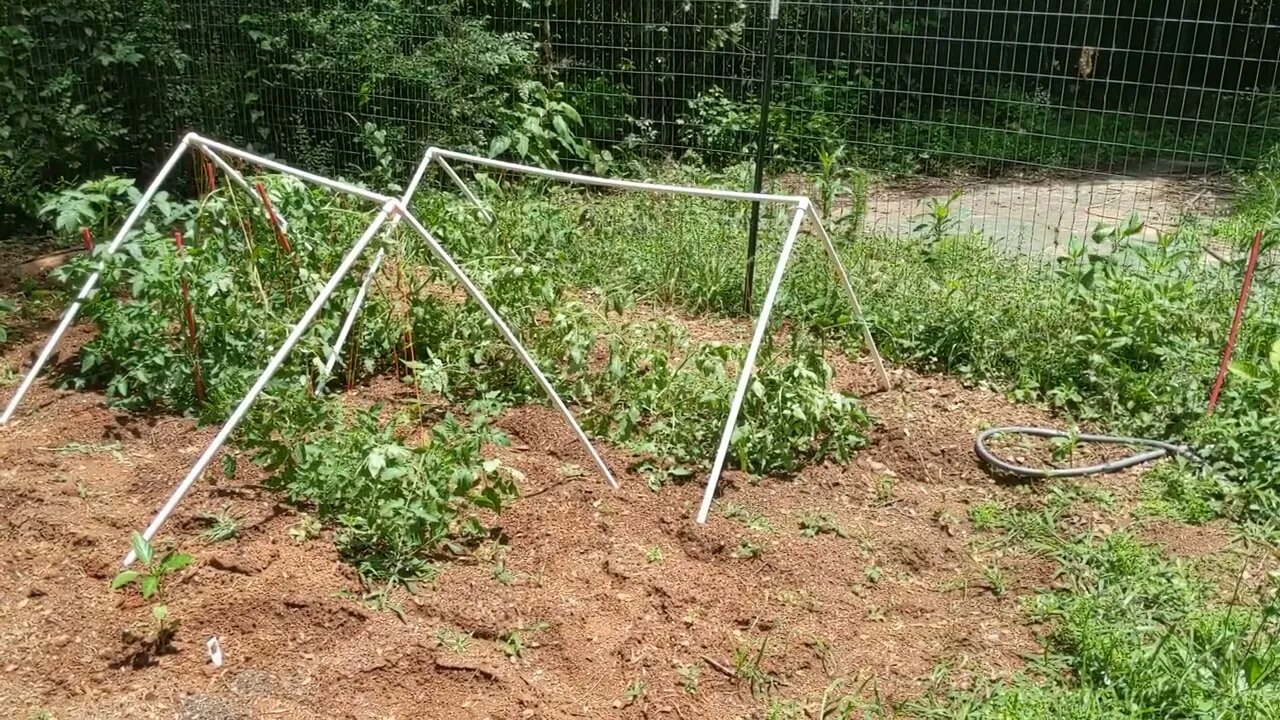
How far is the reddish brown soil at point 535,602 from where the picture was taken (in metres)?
3.08

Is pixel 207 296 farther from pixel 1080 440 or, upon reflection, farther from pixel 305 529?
pixel 1080 440

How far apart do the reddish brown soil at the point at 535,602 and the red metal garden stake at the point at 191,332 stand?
311 millimetres

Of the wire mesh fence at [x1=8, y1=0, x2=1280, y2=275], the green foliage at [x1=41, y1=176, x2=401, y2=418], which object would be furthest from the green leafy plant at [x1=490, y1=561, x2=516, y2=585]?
the wire mesh fence at [x1=8, y1=0, x2=1280, y2=275]

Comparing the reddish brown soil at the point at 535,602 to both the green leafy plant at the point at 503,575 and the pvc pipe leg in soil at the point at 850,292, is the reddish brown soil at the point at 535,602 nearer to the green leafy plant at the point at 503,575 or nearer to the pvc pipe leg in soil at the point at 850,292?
the green leafy plant at the point at 503,575

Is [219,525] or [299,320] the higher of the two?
[299,320]

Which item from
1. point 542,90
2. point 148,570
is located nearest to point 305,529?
point 148,570

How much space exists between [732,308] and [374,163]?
294 centimetres

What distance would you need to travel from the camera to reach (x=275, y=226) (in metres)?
4.53

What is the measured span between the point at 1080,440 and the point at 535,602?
7.51 feet

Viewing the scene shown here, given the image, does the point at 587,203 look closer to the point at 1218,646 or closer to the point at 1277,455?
the point at 1277,455

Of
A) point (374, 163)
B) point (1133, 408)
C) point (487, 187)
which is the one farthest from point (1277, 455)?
point (374, 163)

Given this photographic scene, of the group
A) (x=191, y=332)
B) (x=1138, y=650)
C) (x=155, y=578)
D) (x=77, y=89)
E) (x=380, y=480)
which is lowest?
(x=1138, y=650)

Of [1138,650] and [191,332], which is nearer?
[1138,650]

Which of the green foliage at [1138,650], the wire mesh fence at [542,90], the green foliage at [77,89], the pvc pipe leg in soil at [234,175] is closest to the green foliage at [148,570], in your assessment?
the pvc pipe leg in soil at [234,175]
